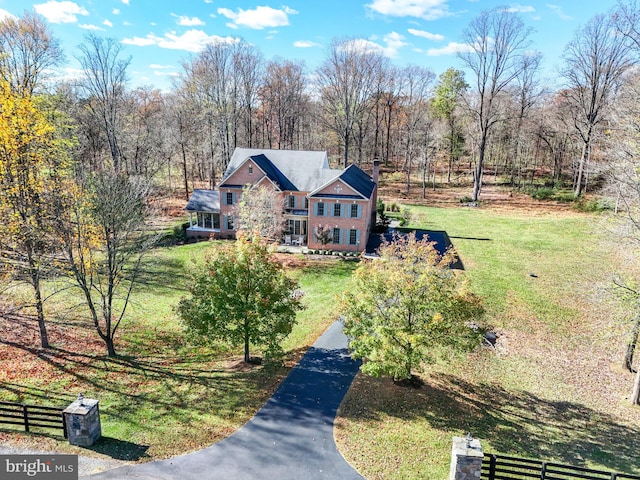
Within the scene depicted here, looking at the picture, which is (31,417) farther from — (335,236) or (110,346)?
(335,236)

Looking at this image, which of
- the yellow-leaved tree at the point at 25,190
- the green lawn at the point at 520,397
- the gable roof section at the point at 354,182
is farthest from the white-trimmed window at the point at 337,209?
the yellow-leaved tree at the point at 25,190

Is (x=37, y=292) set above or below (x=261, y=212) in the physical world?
below

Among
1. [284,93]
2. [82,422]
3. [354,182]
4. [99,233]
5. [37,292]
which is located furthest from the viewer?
[284,93]

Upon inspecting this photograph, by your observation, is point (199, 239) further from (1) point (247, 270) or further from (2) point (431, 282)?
(2) point (431, 282)

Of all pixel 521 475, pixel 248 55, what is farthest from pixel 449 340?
pixel 248 55

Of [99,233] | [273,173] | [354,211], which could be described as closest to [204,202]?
[273,173]

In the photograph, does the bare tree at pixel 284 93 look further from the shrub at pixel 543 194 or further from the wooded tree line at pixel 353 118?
the shrub at pixel 543 194

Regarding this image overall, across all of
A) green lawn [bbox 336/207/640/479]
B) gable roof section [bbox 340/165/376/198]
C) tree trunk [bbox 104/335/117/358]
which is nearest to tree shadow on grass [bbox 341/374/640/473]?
green lawn [bbox 336/207/640/479]

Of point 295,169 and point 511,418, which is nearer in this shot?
point 511,418
